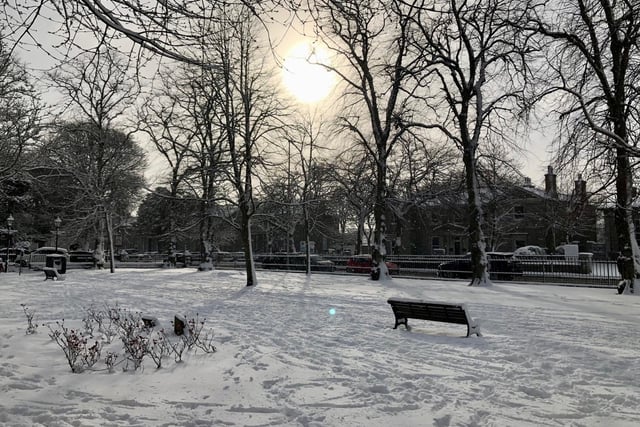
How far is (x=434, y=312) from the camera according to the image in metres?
9.12

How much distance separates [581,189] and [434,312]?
9864 mm

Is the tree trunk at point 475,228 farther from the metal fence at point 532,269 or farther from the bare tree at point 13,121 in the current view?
the bare tree at point 13,121

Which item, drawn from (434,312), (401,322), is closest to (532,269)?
(401,322)

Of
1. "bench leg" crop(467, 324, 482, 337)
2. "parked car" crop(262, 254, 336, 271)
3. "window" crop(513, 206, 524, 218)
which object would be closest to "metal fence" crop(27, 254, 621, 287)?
"parked car" crop(262, 254, 336, 271)

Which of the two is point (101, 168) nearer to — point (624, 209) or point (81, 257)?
point (81, 257)

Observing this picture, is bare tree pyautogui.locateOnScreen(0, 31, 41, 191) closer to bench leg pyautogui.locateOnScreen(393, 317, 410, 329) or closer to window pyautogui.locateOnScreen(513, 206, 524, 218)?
bench leg pyautogui.locateOnScreen(393, 317, 410, 329)

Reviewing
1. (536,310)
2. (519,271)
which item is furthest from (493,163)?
(536,310)

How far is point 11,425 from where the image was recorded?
14.7 ft

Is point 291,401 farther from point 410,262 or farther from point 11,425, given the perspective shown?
point 410,262

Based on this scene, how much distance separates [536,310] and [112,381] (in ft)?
34.8

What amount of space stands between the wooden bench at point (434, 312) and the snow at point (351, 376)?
31 cm

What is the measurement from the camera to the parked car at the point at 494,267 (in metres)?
23.0

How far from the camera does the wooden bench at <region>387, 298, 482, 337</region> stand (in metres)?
8.72

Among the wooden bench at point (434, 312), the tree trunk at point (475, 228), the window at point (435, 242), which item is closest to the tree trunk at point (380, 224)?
the tree trunk at point (475, 228)
